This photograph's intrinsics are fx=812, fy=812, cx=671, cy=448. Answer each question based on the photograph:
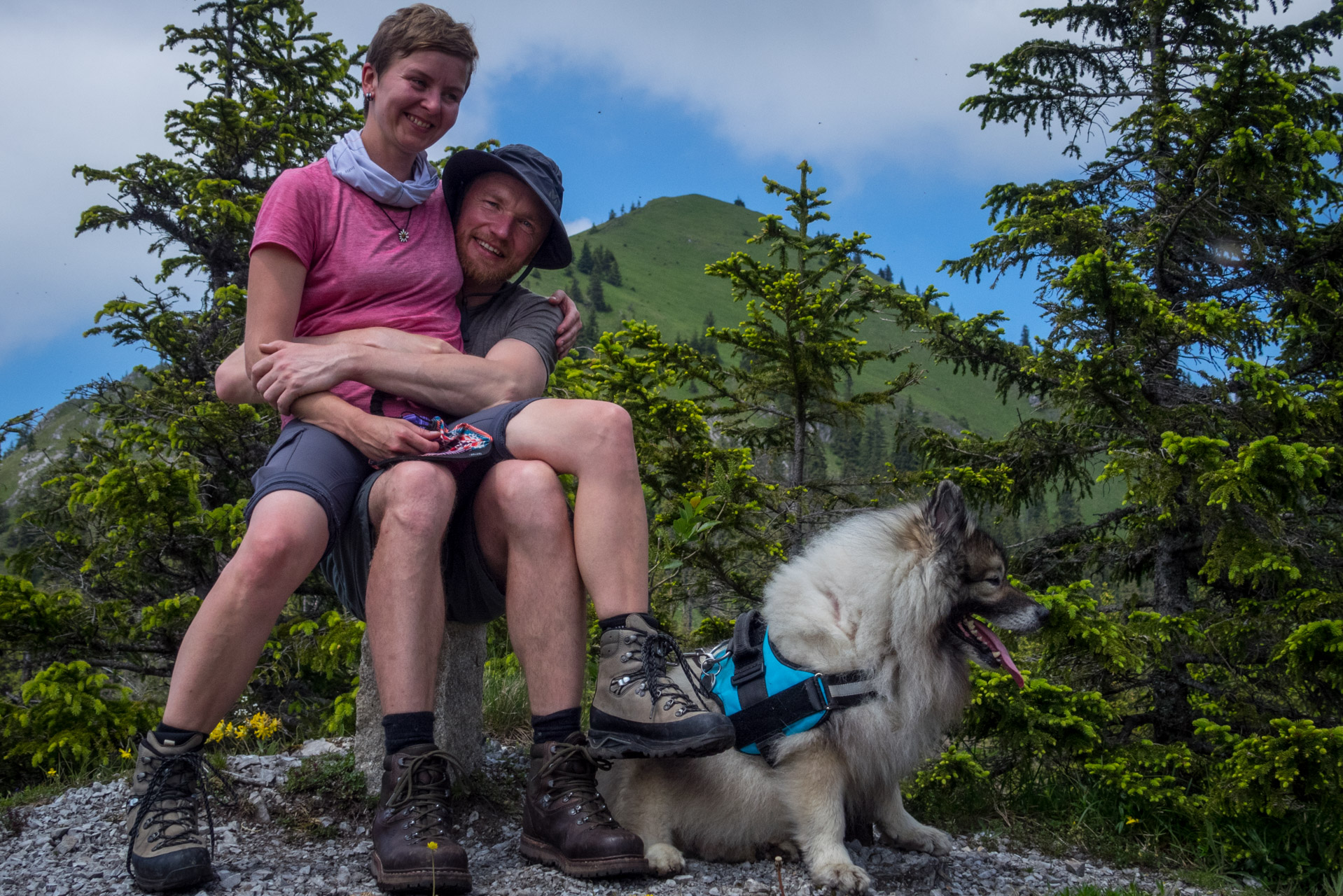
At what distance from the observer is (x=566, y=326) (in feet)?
11.3

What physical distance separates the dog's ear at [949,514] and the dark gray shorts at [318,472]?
6.64 ft

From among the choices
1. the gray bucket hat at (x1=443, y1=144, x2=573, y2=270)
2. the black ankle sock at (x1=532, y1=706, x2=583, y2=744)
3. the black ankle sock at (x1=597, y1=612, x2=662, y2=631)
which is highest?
the gray bucket hat at (x1=443, y1=144, x2=573, y2=270)

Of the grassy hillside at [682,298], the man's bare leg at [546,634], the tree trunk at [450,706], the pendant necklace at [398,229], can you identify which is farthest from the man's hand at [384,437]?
the grassy hillside at [682,298]

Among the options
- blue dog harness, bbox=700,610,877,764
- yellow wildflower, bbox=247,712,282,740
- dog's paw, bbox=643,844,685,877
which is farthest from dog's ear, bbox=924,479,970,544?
yellow wildflower, bbox=247,712,282,740

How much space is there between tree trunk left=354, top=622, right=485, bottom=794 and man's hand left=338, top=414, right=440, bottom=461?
0.91 meters

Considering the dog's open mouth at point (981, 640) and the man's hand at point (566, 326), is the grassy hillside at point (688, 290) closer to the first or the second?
the man's hand at point (566, 326)

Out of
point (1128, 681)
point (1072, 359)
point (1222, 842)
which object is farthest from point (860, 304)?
point (1222, 842)

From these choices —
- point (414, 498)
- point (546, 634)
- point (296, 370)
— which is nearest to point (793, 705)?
point (546, 634)

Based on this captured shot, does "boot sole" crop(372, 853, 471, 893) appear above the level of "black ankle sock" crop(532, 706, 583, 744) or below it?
below

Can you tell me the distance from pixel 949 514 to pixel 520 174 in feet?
6.77

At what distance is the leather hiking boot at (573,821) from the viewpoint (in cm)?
239

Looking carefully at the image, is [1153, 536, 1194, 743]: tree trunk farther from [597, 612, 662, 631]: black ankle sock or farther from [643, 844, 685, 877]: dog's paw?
[597, 612, 662, 631]: black ankle sock

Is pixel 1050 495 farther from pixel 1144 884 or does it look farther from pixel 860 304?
pixel 1144 884

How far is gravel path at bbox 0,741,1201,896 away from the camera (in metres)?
2.41
